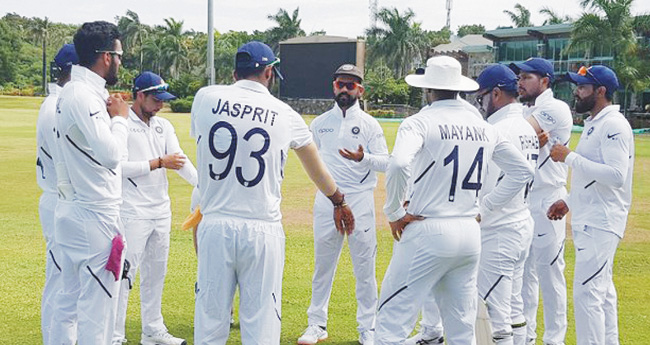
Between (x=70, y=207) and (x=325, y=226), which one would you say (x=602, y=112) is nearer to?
(x=325, y=226)

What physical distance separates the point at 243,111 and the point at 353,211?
3.08 m

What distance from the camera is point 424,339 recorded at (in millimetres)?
6980

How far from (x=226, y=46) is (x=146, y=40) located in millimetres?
12209

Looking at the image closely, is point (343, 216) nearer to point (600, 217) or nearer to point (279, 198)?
point (279, 198)

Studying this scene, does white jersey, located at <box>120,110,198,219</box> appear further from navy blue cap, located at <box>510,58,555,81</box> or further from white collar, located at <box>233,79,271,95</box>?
navy blue cap, located at <box>510,58,555,81</box>

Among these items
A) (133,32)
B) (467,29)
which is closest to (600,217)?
(133,32)

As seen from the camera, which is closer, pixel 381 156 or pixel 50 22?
pixel 381 156

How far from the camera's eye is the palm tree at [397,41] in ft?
274

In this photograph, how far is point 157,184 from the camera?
674 cm

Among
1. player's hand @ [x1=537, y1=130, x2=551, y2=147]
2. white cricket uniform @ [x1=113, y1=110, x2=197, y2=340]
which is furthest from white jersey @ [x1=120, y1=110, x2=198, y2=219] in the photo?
player's hand @ [x1=537, y1=130, x2=551, y2=147]

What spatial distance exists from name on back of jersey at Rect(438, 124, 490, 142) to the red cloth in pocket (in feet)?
8.47

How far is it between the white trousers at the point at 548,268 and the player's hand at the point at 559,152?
0.53 meters

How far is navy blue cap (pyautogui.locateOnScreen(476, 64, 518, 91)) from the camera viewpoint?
19.9 ft

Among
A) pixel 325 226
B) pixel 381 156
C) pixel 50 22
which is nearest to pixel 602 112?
pixel 381 156
